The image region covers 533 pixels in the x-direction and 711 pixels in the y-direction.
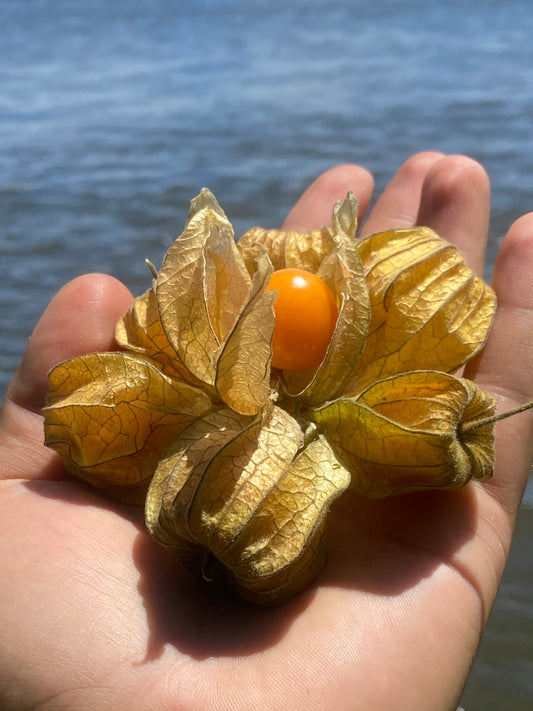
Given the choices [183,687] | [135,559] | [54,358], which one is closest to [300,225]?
[54,358]

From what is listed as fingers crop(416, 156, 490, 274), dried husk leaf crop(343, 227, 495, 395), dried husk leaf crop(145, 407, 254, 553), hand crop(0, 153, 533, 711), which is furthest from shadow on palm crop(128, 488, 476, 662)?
fingers crop(416, 156, 490, 274)

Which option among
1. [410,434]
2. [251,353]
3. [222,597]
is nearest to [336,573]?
[222,597]

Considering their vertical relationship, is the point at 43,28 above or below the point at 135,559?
above

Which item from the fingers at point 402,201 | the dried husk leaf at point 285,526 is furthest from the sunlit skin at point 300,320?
the fingers at point 402,201

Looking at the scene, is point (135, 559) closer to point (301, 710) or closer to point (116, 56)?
point (301, 710)

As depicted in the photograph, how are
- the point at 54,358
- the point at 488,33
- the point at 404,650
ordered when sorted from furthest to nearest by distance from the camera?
1. the point at 488,33
2. the point at 54,358
3. the point at 404,650

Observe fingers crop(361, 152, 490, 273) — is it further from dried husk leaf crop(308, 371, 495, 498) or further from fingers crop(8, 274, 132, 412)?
fingers crop(8, 274, 132, 412)
